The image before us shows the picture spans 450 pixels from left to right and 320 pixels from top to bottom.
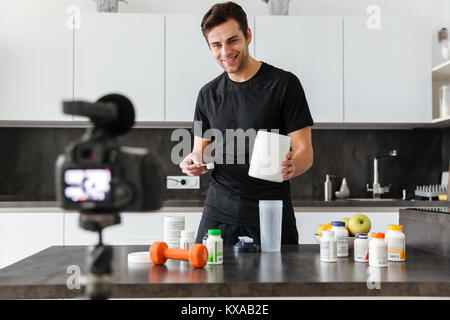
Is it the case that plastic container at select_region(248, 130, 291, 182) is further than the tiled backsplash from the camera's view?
No

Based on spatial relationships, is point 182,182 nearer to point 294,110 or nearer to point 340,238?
point 294,110

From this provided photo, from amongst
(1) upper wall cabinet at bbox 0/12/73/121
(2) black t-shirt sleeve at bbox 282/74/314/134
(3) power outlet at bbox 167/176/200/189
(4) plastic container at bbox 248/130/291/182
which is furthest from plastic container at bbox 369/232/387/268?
(1) upper wall cabinet at bbox 0/12/73/121

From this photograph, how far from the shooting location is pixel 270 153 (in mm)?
1503

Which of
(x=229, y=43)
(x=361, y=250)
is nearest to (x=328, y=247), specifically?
(x=361, y=250)

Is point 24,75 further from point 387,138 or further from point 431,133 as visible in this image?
point 431,133

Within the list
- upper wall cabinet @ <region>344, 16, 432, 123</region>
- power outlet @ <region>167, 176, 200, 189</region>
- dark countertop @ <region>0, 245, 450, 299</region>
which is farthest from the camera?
power outlet @ <region>167, 176, 200, 189</region>

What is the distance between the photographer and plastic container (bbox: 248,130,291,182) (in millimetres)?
1489

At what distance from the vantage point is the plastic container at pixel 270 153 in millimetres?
1489

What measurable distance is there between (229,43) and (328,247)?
2.73 ft

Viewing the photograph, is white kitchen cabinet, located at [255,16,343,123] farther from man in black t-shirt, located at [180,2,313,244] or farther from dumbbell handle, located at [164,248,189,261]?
dumbbell handle, located at [164,248,189,261]

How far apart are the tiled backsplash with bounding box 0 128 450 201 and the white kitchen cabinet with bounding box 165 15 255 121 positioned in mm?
394

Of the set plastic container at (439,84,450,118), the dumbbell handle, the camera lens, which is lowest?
the dumbbell handle
